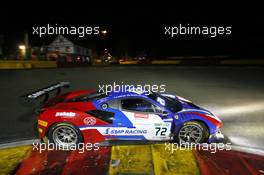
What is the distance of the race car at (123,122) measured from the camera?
721 centimetres

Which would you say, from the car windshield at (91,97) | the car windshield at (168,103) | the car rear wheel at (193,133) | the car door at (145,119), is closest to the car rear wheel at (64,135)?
the car windshield at (91,97)

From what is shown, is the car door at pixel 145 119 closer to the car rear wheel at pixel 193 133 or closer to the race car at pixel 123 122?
the race car at pixel 123 122

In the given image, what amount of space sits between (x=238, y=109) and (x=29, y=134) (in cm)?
687

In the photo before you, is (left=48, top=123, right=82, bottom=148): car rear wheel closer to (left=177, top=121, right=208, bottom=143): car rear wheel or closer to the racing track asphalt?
the racing track asphalt

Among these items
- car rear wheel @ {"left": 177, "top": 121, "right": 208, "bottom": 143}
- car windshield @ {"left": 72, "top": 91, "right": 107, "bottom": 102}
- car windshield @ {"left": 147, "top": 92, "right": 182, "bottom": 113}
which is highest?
car windshield @ {"left": 72, "top": 91, "right": 107, "bottom": 102}

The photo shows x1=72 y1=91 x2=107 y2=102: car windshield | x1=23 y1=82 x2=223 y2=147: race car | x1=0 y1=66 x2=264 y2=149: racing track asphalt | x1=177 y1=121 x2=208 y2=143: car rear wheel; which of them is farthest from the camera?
x1=0 y1=66 x2=264 y2=149: racing track asphalt

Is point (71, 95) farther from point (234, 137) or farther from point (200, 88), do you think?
point (200, 88)

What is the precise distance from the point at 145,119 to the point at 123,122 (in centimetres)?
48

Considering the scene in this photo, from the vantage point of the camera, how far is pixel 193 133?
746cm

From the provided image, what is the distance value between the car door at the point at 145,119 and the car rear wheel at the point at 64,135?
3.65 ft

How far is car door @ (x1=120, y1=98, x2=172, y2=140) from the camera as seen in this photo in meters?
7.21

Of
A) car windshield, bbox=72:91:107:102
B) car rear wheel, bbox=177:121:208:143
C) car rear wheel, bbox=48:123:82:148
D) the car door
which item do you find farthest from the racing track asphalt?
the car door

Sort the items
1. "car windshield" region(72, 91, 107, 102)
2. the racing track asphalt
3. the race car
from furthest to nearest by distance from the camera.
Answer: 1. the racing track asphalt
2. "car windshield" region(72, 91, 107, 102)
3. the race car

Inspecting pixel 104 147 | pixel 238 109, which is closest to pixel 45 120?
pixel 104 147
